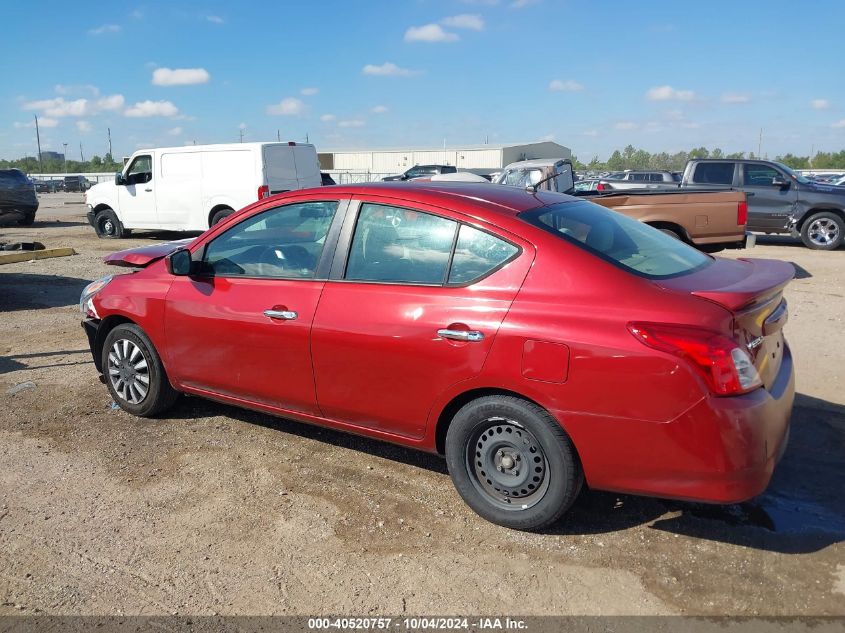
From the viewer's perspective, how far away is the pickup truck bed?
31.0 ft

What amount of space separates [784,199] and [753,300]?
12.7 meters

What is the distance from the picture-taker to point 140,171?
16.2m

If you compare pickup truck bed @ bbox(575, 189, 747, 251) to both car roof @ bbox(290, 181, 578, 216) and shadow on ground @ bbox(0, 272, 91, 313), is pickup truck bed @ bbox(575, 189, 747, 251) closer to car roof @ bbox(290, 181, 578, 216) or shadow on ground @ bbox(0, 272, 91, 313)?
car roof @ bbox(290, 181, 578, 216)

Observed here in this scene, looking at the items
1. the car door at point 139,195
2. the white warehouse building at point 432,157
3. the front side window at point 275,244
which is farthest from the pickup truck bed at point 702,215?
the white warehouse building at point 432,157

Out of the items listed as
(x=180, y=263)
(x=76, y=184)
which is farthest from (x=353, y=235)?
(x=76, y=184)

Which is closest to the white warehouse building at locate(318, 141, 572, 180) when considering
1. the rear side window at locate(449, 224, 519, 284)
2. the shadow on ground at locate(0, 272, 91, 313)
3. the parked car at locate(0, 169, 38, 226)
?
the parked car at locate(0, 169, 38, 226)

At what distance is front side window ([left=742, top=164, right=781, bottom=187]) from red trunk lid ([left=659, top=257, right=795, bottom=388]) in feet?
39.3

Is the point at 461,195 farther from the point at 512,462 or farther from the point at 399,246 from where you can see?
the point at 512,462

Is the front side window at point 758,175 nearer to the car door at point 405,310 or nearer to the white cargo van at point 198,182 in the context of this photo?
the white cargo van at point 198,182

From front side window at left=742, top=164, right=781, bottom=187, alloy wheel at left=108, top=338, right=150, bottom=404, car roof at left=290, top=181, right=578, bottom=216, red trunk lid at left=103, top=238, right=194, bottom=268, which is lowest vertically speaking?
alloy wheel at left=108, top=338, right=150, bottom=404

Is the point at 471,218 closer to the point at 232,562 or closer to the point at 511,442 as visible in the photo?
the point at 511,442

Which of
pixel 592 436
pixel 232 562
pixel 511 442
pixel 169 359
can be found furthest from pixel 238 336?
pixel 592 436

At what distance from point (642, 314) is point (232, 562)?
215 cm

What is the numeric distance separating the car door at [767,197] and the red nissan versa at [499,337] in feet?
38.5
